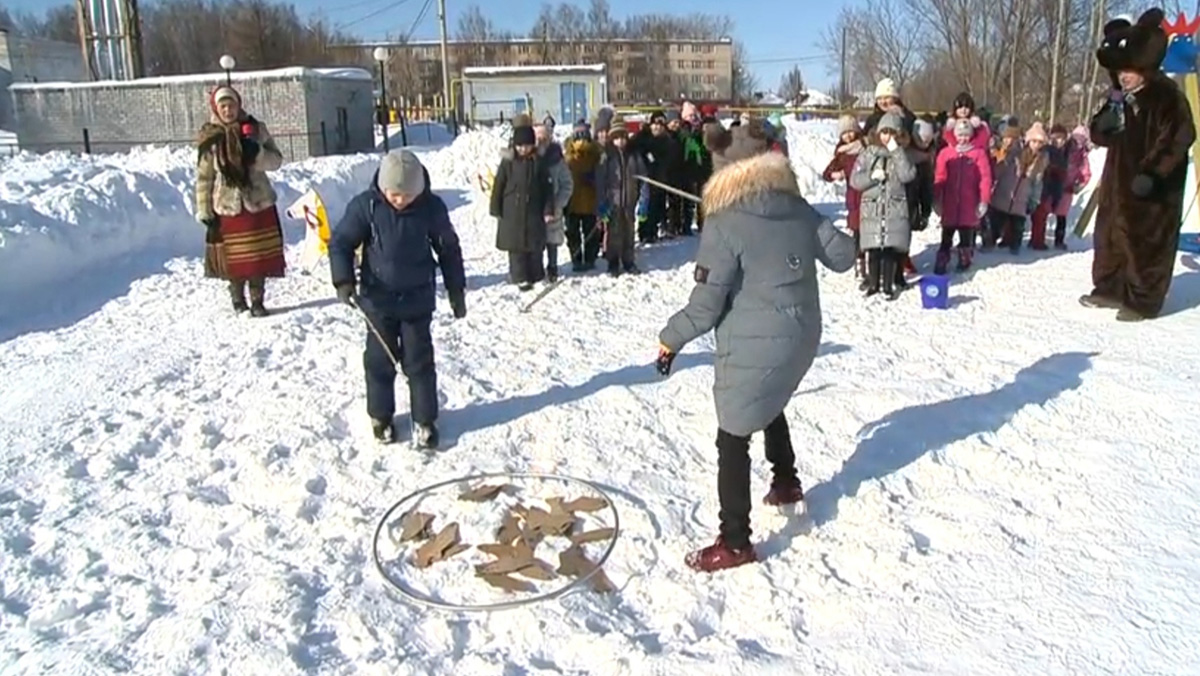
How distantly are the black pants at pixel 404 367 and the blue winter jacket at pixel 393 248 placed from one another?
10 centimetres

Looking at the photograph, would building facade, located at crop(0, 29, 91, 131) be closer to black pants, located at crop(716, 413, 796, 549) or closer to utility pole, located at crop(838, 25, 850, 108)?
utility pole, located at crop(838, 25, 850, 108)

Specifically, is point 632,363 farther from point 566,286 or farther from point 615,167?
point 615,167

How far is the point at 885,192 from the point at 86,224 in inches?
321

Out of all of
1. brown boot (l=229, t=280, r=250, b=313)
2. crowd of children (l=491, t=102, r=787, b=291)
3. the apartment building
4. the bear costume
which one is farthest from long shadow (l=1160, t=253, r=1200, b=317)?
the apartment building

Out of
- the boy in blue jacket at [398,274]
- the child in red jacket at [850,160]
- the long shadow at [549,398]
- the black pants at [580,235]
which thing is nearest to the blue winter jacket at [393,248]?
the boy in blue jacket at [398,274]

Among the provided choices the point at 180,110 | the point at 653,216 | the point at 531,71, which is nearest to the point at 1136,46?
the point at 653,216

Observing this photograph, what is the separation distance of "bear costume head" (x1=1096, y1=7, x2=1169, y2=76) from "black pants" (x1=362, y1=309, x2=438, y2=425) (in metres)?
5.19

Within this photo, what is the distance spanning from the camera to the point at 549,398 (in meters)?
5.49

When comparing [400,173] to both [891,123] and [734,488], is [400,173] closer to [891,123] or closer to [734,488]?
[734,488]

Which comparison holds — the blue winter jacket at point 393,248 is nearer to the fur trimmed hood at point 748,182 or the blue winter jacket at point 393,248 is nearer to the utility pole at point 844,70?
the fur trimmed hood at point 748,182

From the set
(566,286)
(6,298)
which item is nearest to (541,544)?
(566,286)

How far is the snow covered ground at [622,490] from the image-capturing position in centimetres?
306

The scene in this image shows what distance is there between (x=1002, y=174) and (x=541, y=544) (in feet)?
25.2

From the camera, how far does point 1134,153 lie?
6.39 metres
